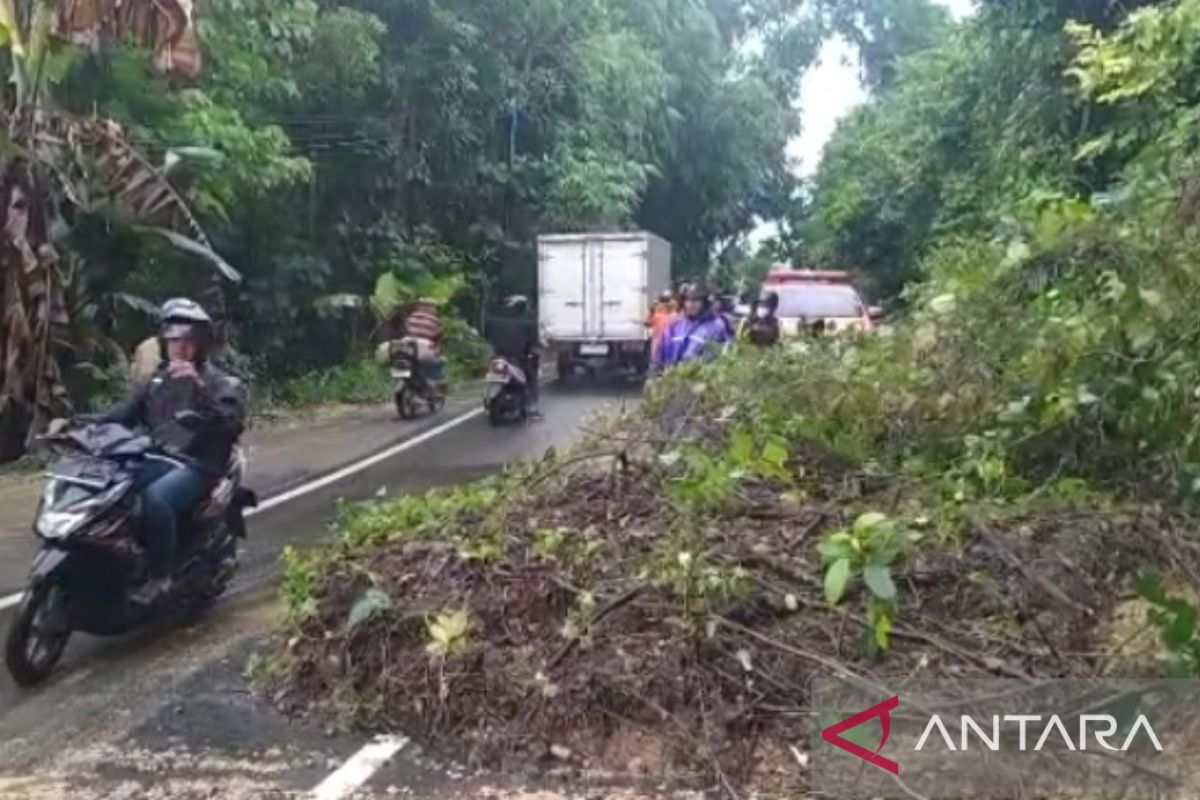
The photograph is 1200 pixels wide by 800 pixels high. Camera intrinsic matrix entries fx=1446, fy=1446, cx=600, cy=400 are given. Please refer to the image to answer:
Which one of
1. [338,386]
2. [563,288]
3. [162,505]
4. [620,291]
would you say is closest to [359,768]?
[162,505]

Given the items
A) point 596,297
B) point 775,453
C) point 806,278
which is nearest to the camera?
point 775,453

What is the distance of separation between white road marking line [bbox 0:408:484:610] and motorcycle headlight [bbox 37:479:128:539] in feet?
5.83

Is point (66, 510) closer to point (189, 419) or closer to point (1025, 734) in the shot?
point (189, 419)

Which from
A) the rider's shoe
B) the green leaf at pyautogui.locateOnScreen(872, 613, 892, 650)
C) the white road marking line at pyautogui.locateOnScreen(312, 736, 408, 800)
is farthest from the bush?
the green leaf at pyautogui.locateOnScreen(872, 613, 892, 650)

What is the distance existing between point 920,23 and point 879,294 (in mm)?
23118

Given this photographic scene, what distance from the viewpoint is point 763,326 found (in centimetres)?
1337

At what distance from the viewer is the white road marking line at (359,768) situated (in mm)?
4855

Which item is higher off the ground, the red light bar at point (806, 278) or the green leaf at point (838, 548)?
the red light bar at point (806, 278)

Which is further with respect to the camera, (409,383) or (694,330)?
(409,383)

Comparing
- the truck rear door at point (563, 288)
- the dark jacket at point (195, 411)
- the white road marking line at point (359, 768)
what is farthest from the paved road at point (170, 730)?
the truck rear door at point (563, 288)

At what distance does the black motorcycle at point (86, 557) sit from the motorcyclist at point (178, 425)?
75 mm

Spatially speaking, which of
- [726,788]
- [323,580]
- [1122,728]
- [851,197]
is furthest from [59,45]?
[851,197]

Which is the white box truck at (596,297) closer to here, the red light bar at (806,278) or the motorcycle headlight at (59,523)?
the red light bar at (806,278)

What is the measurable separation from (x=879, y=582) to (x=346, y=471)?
29.5 feet
